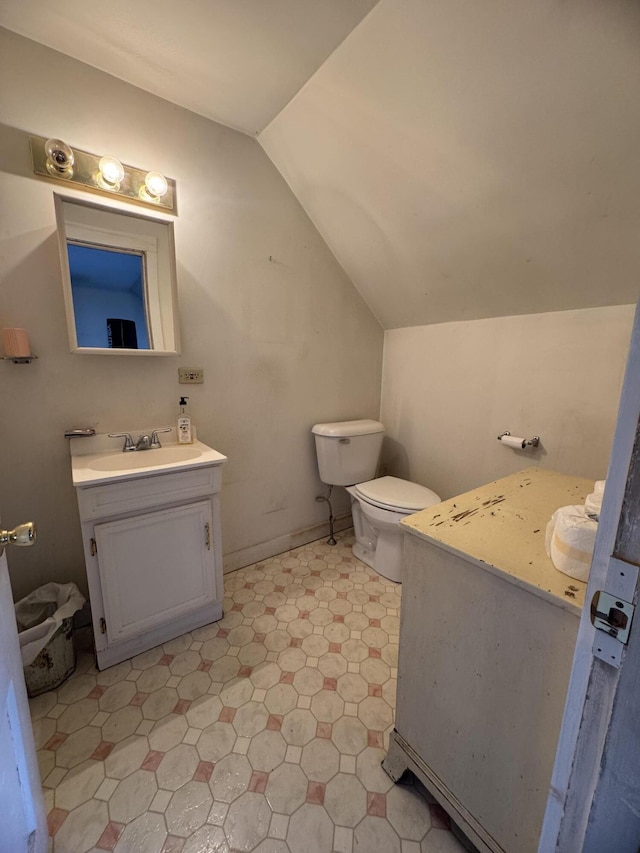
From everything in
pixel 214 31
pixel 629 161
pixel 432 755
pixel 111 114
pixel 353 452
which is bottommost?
pixel 432 755

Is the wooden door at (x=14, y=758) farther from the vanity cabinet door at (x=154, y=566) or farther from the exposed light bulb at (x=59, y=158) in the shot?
the exposed light bulb at (x=59, y=158)

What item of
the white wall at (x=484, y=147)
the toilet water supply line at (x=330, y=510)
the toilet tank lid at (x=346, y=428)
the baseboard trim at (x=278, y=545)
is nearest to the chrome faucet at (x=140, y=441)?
the baseboard trim at (x=278, y=545)

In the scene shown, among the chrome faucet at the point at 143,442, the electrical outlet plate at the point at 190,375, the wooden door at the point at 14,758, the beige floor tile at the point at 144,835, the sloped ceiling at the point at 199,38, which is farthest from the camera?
the electrical outlet plate at the point at 190,375

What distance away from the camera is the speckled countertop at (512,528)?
2.15ft

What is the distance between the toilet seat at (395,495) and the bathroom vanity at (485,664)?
0.71 m

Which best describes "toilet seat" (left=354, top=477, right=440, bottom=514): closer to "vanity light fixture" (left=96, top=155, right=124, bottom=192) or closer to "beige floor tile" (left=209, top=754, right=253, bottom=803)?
"beige floor tile" (left=209, top=754, right=253, bottom=803)

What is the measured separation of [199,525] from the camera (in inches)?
56.0

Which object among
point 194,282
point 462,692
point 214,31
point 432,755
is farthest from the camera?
point 194,282

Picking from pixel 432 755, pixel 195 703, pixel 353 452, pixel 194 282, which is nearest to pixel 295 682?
pixel 195 703

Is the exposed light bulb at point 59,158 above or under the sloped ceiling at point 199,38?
under

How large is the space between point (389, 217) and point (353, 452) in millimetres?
1252

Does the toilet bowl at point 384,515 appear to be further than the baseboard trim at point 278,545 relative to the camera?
No

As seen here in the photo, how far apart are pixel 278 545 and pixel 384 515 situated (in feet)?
2.49

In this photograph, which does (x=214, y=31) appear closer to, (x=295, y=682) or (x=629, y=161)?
(x=629, y=161)
